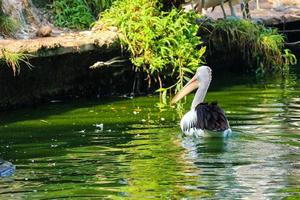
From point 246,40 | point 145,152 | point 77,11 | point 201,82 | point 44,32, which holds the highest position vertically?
point 77,11

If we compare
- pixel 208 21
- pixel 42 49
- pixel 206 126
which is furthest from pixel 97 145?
pixel 208 21

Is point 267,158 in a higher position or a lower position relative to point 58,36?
lower

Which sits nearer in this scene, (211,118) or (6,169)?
(6,169)

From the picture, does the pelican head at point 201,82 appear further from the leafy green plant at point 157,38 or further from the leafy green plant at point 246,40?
the leafy green plant at point 246,40

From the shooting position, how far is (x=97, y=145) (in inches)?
387

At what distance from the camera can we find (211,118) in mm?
10312

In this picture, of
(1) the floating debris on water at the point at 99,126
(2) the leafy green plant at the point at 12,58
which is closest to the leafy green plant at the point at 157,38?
(2) the leafy green plant at the point at 12,58

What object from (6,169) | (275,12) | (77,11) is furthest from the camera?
(275,12)

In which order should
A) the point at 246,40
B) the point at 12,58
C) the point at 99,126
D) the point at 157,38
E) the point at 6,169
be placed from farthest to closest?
the point at 246,40 < the point at 157,38 < the point at 12,58 < the point at 99,126 < the point at 6,169

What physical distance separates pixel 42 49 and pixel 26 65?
336 mm

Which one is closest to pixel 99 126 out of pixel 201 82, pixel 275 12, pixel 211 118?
pixel 201 82

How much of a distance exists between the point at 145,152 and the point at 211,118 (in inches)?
52.4

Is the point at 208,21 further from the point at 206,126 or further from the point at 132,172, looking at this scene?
the point at 132,172

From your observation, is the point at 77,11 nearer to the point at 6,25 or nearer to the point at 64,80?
the point at 6,25
